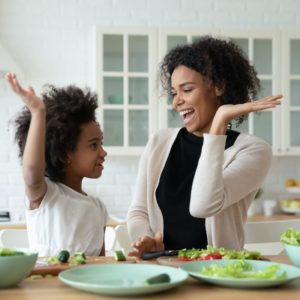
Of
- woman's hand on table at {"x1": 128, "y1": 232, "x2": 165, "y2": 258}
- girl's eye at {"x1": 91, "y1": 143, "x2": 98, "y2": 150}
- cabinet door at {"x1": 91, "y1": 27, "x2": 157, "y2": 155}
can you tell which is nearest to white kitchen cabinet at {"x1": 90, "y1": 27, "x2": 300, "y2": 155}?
cabinet door at {"x1": 91, "y1": 27, "x2": 157, "y2": 155}

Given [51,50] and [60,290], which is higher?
[51,50]

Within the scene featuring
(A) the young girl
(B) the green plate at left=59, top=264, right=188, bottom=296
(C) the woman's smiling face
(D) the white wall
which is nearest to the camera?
(B) the green plate at left=59, top=264, right=188, bottom=296

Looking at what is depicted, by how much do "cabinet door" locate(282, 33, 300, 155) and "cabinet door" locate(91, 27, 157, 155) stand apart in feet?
3.01

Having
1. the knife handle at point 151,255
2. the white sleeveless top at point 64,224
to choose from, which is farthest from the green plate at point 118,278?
the white sleeveless top at point 64,224

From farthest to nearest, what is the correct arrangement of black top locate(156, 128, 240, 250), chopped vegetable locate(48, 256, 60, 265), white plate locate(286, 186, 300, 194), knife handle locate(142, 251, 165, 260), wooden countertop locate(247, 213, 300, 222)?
white plate locate(286, 186, 300, 194)
wooden countertop locate(247, 213, 300, 222)
black top locate(156, 128, 240, 250)
knife handle locate(142, 251, 165, 260)
chopped vegetable locate(48, 256, 60, 265)

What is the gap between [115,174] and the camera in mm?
4172

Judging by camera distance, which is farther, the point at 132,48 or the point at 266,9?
the point at 266,9

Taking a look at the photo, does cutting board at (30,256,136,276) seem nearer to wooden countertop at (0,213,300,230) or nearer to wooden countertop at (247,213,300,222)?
wooden countertop at (0,213,300,230)

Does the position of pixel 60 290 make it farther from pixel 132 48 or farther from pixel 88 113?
pixel 132 48

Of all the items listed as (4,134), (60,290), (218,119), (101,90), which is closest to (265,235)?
(218,119)

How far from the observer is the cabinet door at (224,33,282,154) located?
4039 millimetres

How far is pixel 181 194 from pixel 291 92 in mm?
2384

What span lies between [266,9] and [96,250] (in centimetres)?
300

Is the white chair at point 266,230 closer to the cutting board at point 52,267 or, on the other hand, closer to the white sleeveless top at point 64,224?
the white sleeveless top at point 64,224
